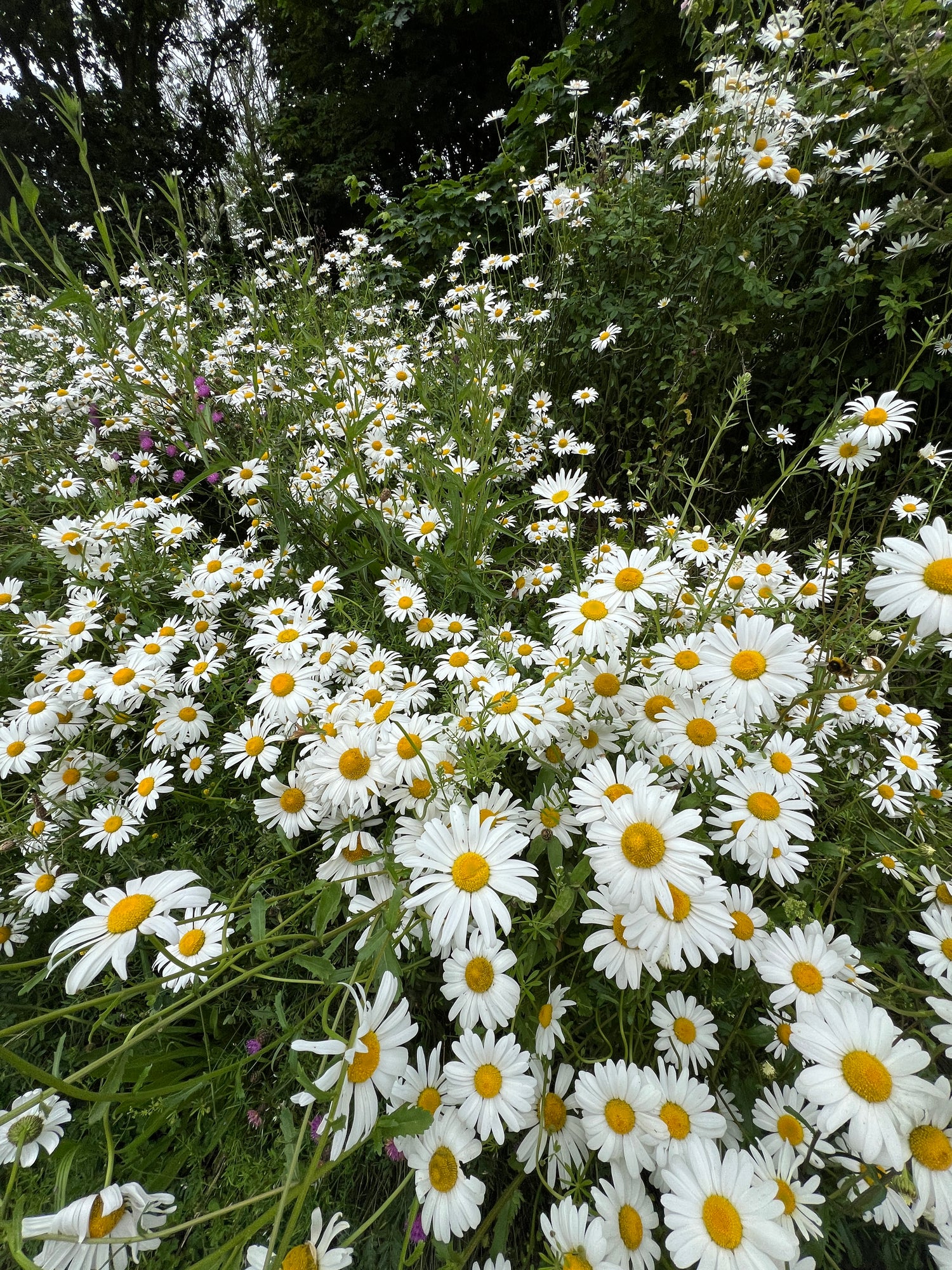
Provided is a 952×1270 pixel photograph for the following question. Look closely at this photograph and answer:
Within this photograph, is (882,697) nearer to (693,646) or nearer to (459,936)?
(693,646)

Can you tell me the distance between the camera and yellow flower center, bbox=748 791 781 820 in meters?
0.94

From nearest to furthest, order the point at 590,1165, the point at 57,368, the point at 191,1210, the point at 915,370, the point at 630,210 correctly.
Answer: the point at 590,1165 < the point at 191,1210 < the point at 915,370 < the point at 630,210 < the point at 57,368

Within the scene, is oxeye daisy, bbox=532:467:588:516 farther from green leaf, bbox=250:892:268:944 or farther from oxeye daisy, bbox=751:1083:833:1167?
oxeye daisy, bbox=751:1083:833:1167

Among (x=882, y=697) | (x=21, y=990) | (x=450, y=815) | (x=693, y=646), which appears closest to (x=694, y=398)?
(x=882, y=697)

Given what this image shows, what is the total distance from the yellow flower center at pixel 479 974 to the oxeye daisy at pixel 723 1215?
0.32 m

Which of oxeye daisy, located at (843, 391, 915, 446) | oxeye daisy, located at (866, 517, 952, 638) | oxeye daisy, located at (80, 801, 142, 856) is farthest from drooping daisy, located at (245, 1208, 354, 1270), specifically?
oxeye daisy, located at (843, 391, 915, 446)

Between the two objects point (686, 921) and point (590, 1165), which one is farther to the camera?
point (590, 1165)

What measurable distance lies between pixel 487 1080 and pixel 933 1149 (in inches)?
23.4

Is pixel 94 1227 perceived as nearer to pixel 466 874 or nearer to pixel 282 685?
pixel 466 874

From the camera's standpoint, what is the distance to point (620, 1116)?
0.83 metres

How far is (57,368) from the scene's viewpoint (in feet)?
12.0

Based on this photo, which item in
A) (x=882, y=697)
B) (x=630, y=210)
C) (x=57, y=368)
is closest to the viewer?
(x=882, y=697)

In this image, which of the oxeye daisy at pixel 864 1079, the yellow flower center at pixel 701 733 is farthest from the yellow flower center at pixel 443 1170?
the yellow flower center at pixel 701 733

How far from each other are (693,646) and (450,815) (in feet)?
1.96
